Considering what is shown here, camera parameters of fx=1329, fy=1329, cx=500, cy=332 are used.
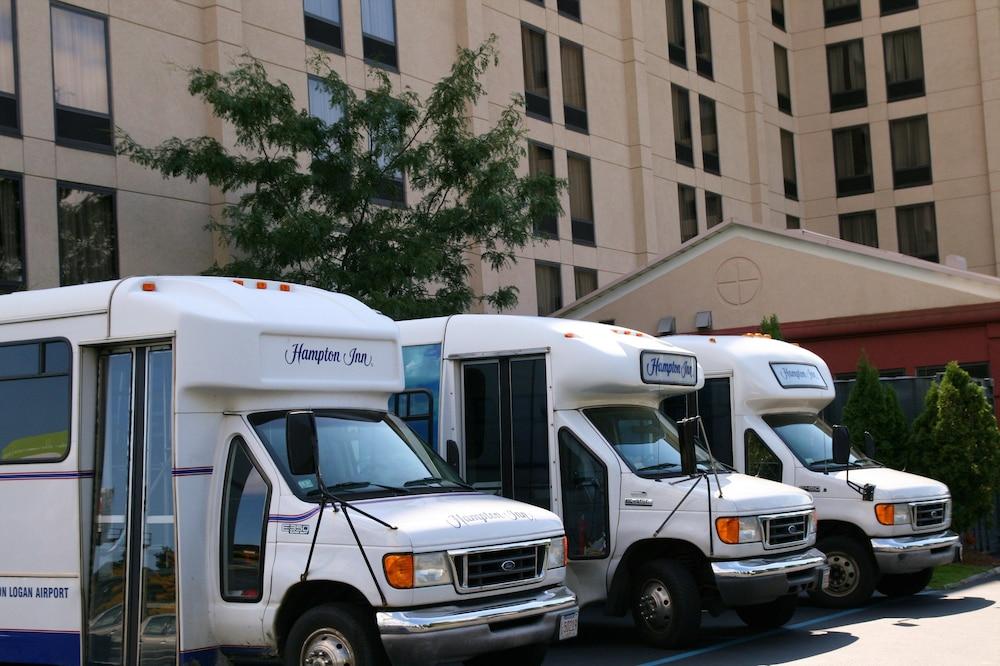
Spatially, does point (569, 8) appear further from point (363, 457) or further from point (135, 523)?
point (135, 523)

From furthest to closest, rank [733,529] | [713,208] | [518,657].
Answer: [713,208] < [733,529] < [518,657]

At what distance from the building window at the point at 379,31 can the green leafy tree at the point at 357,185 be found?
501 centimetres

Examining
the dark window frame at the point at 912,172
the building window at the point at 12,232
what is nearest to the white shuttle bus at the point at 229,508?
the building window at the point at 12,232

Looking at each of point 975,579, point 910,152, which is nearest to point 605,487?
point 975,579

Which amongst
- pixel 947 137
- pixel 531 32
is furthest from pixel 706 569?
pixel 947 137

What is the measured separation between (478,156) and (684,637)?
10.8 m

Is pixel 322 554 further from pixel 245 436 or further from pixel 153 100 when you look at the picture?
pixel 153 100

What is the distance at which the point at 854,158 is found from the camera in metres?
42.6

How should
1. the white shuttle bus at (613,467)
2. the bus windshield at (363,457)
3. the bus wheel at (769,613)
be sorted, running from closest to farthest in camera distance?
the bus windshield at (363,457) → the white shuttle bus at (613,467) → the bus wheel at (769,613)

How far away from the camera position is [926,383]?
2014 centimetres

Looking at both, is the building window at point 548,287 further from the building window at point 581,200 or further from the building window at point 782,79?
the building window at point 782,79

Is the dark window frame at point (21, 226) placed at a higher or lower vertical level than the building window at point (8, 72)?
lower

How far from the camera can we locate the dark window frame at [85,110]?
65.7 feet

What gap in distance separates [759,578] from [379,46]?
1722 cm
